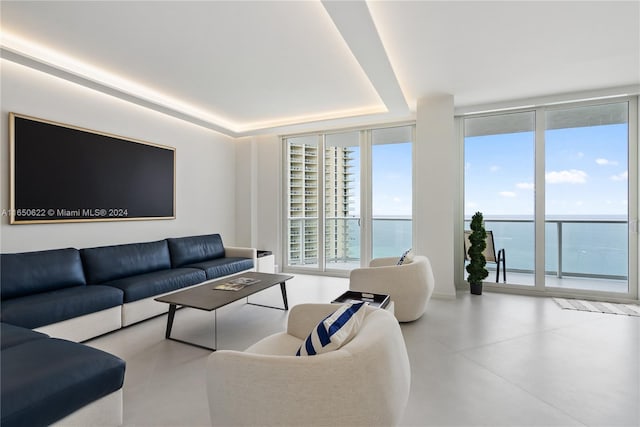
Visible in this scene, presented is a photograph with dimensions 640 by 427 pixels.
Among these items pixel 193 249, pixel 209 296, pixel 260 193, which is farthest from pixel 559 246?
pixel 193 249

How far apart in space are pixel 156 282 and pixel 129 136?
6.86ft

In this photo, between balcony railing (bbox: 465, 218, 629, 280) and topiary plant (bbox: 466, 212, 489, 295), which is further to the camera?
topiary plant (bbox: 466, 212, 489, 295)

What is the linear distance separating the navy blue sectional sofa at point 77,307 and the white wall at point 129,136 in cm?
34

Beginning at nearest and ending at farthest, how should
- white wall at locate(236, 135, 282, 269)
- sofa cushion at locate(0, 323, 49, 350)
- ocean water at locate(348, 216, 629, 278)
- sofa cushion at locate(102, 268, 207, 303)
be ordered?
sofa cushion at locate(0, 323, 49, 350)
sofa cushion at locate(102, 268, 207, 303)
ocean water at locate(348, 216, 629, 278)
white wall at locate(236, 135, 282, 269)

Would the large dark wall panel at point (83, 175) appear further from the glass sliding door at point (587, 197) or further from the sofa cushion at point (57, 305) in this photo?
the glass sliding door at point (587, 197)

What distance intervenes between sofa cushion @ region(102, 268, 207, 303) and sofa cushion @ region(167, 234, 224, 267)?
501mm

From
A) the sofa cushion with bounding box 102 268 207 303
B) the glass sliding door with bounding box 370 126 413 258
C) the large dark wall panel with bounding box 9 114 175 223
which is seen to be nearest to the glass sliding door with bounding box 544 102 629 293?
the glass sliding door with bounding box 370 126 413 258

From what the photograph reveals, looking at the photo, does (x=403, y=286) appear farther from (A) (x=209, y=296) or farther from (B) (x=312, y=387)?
(B) (x=312, y=387)

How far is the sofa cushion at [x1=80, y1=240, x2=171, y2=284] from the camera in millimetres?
3381

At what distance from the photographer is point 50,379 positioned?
1.44 m

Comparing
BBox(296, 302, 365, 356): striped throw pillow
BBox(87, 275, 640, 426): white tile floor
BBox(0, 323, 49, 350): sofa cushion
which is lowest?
BBox(87, 275, 640, 426): white tile floor

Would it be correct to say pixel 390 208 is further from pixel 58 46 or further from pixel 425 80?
pixel 58 46

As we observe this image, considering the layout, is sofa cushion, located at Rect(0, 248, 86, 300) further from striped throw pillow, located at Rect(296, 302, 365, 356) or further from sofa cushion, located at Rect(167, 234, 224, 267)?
striped throw pillow, located at Rect(296, 302, 365, 356)

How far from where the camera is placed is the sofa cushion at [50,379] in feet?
4.35
